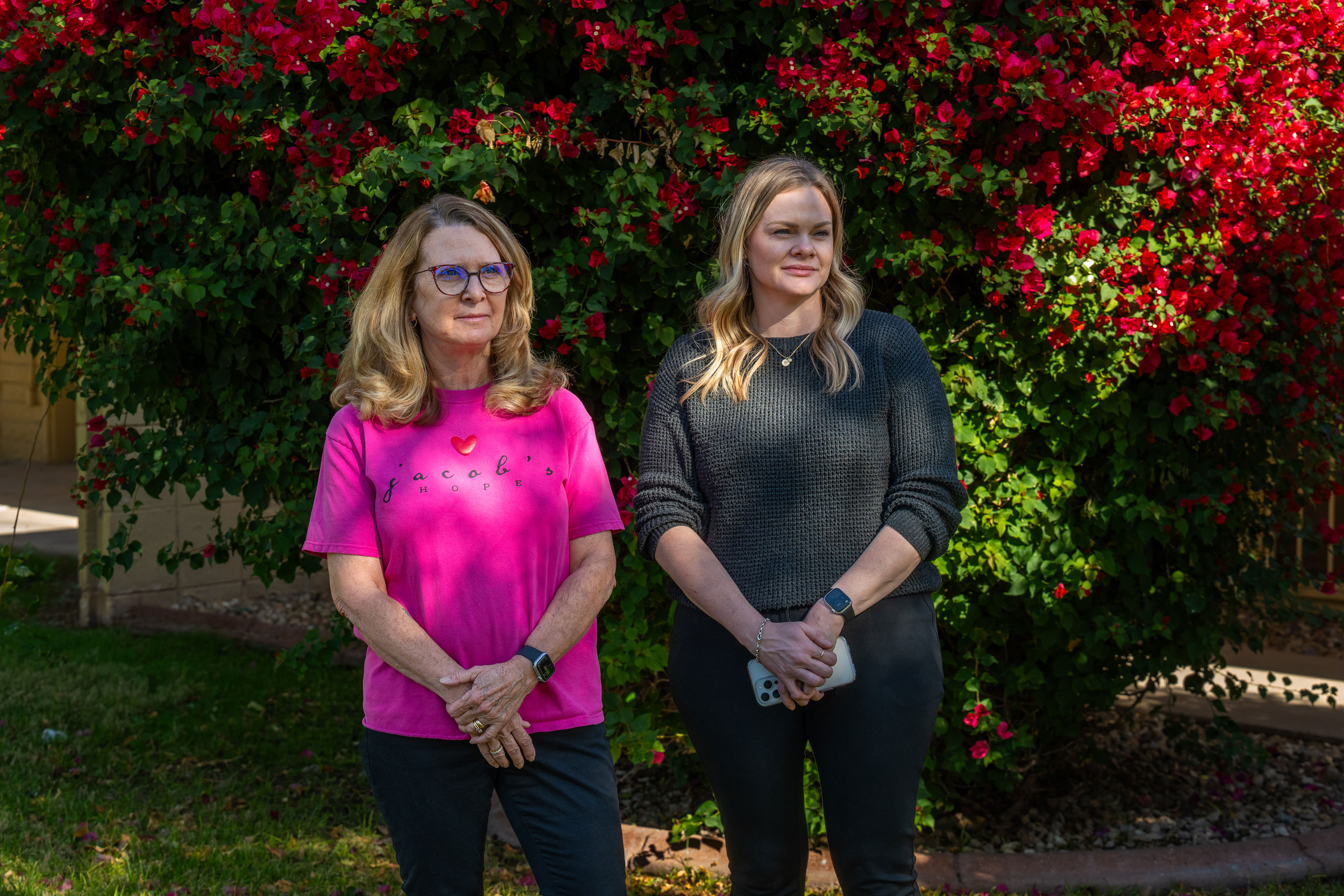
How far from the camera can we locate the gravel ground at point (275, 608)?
7109mm

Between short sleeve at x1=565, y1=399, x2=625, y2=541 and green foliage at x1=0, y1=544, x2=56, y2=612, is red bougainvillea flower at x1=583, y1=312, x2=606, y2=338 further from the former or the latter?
green foliage at x1=0, y1=544, x2=56, y2=612

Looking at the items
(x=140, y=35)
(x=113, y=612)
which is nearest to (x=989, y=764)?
(x=140, y=35)

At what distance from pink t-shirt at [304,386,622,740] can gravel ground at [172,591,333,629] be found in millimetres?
5044

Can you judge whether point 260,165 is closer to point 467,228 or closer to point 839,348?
point 467,228

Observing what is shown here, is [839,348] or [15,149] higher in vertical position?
[15,149]

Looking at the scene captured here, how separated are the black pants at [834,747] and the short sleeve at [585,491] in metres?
0.30

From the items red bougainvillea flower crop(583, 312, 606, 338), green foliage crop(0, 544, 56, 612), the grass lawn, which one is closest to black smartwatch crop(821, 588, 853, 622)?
red bougainvillea flower crop(583, 312, 606, 338)

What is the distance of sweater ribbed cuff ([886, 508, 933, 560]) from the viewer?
7.44 ft

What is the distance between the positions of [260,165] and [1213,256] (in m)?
2.85

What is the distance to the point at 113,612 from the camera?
22.7 feet

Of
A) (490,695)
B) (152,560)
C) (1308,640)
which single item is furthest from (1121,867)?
(152,560)

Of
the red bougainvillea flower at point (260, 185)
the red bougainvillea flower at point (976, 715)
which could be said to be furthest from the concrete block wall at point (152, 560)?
the red bougainvillea flower at point (976, 715)

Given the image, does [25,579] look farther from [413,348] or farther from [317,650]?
[413,348]

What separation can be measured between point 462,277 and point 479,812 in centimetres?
100
